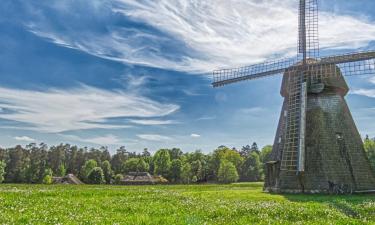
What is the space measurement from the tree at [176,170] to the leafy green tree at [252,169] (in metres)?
28.1

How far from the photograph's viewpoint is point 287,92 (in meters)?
46.7

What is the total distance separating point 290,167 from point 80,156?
16338 centimetres

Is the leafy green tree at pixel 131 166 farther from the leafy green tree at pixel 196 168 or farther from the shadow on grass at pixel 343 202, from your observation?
the shadow on grass at pixel 343 202

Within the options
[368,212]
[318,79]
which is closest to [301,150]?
[318,79]

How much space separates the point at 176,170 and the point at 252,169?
107ft

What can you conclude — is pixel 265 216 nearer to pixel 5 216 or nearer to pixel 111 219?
pixel 111 219

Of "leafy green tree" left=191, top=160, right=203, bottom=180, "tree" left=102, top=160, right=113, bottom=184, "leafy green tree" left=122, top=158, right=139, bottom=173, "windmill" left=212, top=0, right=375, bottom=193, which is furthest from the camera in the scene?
"leafy green tree" left=122, top=158, right=139, bottom=173

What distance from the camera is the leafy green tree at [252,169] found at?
155 meters

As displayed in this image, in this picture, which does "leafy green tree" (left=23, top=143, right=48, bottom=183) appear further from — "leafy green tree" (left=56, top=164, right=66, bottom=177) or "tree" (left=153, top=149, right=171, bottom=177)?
"tree" (left=153, top=149, right=171, bottom=177)

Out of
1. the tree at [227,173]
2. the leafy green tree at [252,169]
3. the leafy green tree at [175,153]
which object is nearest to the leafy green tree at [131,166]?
the leafy green tree at [175,153]

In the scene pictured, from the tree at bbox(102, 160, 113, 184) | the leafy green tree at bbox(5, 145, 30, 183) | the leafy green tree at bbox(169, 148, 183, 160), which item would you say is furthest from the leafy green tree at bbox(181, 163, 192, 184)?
the leafy green tree at bbox(5, 145, 30, 183)

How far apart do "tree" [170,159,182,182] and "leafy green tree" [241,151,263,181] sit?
28104 millimetres

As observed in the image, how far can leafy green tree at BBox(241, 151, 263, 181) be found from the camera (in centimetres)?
15500

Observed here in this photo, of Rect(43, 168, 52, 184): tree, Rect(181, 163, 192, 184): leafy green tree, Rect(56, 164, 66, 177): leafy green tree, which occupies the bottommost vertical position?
Rect(43, 168, 52, 184): tree
